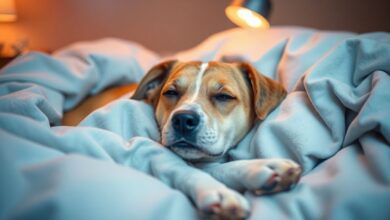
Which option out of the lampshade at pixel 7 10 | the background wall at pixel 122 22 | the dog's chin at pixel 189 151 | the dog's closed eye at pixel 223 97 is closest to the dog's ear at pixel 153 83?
the dog's closed eye at pixel 223 97

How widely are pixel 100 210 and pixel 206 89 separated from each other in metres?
0.70

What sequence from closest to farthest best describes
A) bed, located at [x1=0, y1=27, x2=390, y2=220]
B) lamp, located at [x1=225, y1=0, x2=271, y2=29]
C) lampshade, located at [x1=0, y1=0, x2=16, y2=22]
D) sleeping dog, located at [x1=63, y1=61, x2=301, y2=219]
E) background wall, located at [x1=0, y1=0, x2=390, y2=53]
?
bed, located at [x1=0, y1=27, x2=390, y2=220]
sleeping dog, located at [x1=63, y1=61, x2=301, y2=219]
lamp, located at [x1=225, y1=0, x2=271, y2=29]
lampshade, located at [x1=0, y1=0, x2=16, y2=22]
background wall, located at [x1=0, y1=0, x2=390, y2=53]

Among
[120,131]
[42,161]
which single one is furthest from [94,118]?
[42,161]

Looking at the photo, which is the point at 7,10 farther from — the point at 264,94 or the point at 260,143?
the point at 260,143

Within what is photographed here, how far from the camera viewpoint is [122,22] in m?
2.82

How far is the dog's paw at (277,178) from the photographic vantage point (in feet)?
2.94

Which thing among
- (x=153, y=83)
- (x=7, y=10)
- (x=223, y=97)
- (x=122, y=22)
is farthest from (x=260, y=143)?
(x=7, y=10)

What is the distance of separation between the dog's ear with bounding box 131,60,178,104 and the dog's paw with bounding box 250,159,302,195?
2.44 feet

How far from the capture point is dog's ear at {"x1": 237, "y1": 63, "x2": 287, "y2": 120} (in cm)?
130

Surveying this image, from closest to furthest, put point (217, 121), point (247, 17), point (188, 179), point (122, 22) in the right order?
point (188, 179), point (217, 121), point (247, 17), point (122, 22)

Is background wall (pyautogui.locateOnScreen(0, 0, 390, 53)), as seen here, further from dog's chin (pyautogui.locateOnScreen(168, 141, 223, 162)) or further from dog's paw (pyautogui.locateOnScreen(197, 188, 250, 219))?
dog's paw (pyautogui.locateOnScreen(197, 188, 250, 219))

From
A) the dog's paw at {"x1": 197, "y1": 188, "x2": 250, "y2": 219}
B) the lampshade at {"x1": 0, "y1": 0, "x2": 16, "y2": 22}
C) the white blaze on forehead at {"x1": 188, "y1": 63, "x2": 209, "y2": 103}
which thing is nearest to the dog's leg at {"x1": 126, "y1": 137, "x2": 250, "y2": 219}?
the dog's paw at {"x1": 197, "y1": 188, "x2": 250, "y2": 219}

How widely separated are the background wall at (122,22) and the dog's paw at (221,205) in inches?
80.1

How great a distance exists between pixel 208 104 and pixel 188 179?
39cm
